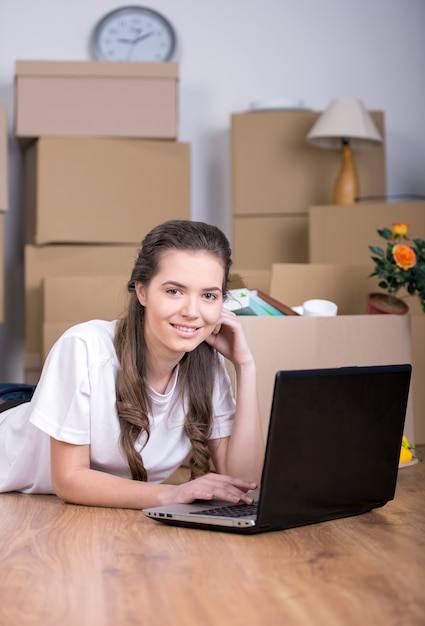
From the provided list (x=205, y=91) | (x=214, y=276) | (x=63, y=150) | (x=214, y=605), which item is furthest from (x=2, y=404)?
(x=205, y=91)

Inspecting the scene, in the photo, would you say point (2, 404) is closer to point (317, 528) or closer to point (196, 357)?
point (196, 357)

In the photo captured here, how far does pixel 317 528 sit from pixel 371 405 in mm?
179

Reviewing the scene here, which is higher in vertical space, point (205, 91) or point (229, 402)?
point (205, 91)

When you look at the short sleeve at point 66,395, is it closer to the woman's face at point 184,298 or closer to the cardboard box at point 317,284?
the woman's face at point 184,298

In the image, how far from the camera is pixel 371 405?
118 cm

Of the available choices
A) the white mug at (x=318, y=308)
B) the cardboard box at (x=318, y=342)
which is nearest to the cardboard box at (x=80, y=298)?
the white mug at (x=318, y=308)

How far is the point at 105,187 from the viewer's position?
3.09m

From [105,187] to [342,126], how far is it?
0.87 metres

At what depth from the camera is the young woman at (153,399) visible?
1.34 meters

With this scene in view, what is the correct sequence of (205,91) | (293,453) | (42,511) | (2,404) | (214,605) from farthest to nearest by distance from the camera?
(205,91), (2,404), (42,511), (293,453), (214,605)

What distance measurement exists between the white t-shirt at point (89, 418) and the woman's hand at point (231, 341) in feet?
0.12

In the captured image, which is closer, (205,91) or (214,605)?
(214,605)

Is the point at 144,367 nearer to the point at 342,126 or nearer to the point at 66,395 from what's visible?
the point at 66,395

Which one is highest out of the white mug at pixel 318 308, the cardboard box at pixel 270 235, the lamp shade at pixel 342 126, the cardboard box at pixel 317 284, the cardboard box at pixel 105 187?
the lamp shade at pixel 342 126
